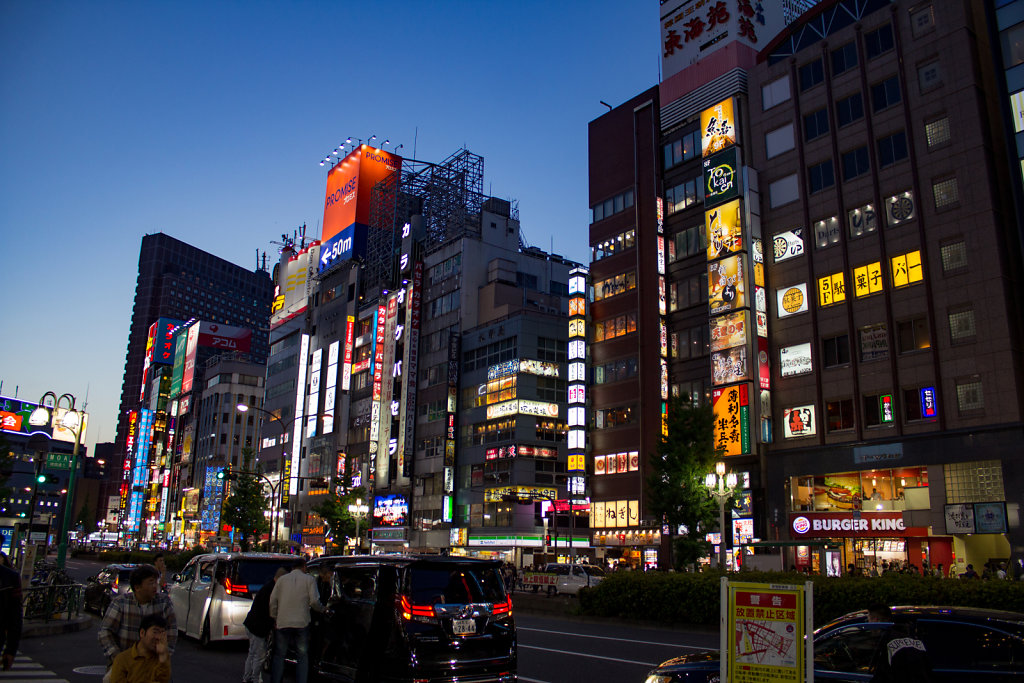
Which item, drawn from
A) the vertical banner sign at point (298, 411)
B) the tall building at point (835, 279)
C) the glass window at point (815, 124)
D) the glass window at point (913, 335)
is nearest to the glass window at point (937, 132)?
the tall building at point (835, 279)

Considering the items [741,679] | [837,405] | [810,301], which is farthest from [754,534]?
[741,679]

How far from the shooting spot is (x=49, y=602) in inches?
840

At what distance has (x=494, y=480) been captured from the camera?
69.8 m

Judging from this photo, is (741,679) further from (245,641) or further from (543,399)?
(543,399)

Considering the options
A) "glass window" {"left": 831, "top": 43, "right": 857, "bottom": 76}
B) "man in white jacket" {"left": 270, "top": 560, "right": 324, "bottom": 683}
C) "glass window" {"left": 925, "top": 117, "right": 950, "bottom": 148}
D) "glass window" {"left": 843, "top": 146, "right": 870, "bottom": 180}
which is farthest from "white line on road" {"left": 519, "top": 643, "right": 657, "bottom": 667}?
"glass window" {"left": 831, "top": 43, "right": 857, "bottom": 76}

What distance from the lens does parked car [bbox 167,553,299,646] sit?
16.0m

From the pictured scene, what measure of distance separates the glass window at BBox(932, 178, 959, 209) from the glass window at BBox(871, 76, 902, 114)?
5.80m

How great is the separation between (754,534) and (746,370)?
372 inches

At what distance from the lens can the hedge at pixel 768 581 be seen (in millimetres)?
17328

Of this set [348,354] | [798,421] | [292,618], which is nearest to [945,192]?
[798,421]

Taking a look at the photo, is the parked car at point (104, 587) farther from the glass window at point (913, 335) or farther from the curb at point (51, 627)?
the glass window at point (913, 335)

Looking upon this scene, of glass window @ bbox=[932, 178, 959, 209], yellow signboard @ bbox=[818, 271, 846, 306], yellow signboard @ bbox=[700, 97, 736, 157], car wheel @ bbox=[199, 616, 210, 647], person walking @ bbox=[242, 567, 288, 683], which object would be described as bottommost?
car wheel @ bbox=[199, 616, 210, 647]

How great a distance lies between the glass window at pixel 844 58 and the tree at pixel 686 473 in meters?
22.8

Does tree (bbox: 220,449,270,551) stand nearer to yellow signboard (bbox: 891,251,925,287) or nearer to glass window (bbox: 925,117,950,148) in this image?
yellow signboard (bbox: 891,251,925,287)
